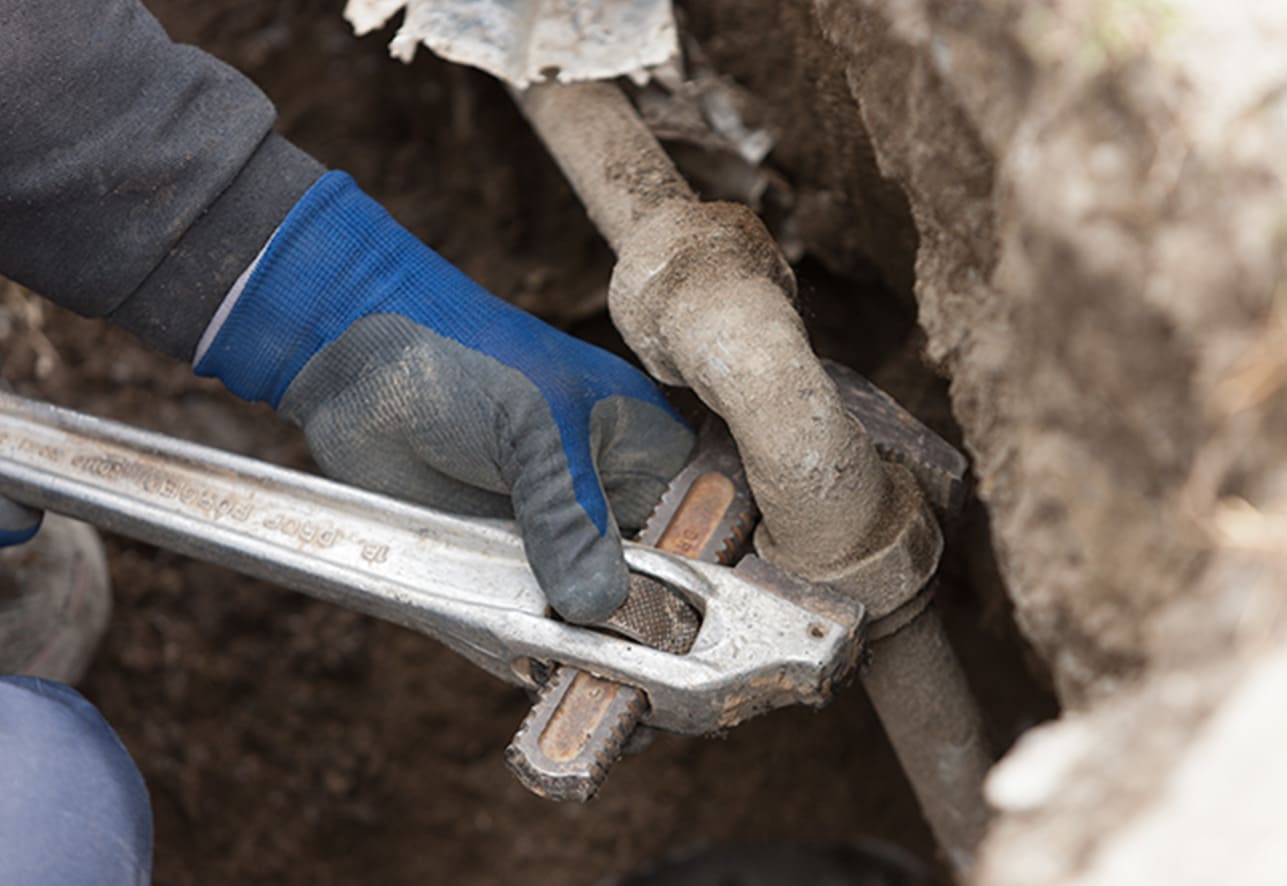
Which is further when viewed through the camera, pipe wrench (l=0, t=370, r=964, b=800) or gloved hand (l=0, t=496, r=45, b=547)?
gloved hand (l=0, t=496, r=45, b=547)

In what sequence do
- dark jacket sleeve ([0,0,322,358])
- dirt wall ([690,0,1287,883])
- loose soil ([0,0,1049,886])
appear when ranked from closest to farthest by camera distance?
dirt wall ([690,0,1287,883]) < dark jacket sleeve ([0,0,322,358]) < loose soil ([0,0,1049,886])

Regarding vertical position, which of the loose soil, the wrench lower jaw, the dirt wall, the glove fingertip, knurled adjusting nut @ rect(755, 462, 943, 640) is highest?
the dirt wall

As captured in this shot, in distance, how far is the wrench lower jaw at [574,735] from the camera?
1046 mm

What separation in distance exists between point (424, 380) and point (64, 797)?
1.72 ft

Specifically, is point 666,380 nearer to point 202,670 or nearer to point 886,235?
point 886,235

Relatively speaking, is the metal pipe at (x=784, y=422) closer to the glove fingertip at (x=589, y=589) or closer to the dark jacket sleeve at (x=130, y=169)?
the glove fingertip at (x=589, y=589)

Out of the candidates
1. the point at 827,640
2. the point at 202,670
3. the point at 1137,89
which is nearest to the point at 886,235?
the point at 827,640

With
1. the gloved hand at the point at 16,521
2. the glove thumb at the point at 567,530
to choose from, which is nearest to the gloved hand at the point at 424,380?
the glove thumb at the point at 567,530

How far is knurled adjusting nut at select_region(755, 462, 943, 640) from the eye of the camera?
1.10 m

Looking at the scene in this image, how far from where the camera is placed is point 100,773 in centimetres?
116

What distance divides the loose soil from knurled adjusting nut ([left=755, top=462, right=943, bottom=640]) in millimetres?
726

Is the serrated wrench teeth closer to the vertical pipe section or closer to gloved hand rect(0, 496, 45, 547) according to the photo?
the vertical pipe section

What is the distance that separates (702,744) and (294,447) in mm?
853

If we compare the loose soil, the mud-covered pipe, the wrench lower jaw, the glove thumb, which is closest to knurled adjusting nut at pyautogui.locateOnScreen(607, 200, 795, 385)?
the mud-covered pipe
